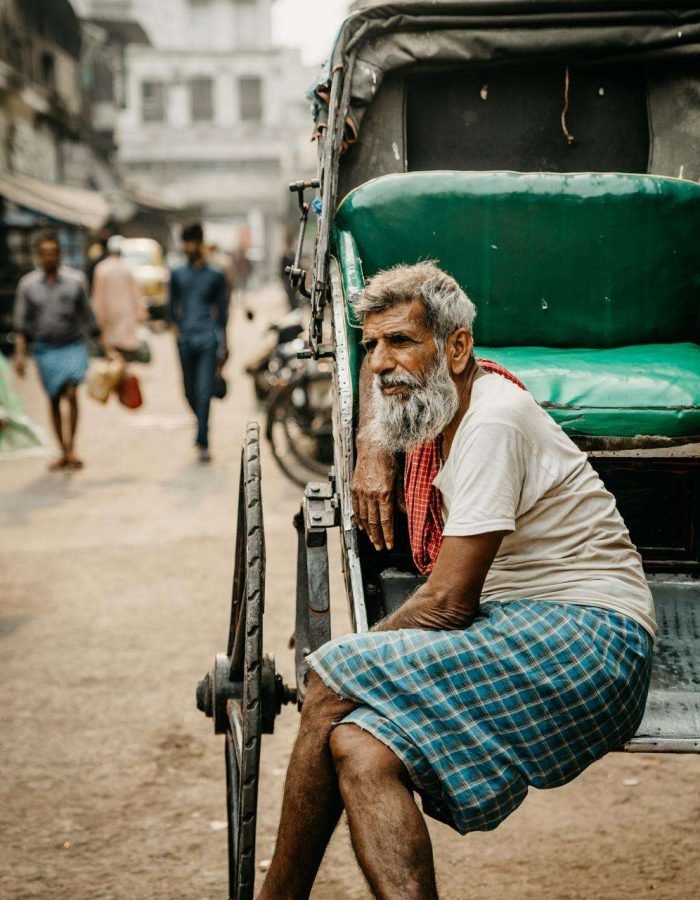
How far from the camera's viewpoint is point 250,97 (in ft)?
157

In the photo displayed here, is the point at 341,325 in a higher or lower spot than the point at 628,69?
lower

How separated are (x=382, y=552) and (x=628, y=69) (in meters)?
2.38

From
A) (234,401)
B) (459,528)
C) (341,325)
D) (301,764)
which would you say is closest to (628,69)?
(341,325)

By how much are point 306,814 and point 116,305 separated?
34.5 feet

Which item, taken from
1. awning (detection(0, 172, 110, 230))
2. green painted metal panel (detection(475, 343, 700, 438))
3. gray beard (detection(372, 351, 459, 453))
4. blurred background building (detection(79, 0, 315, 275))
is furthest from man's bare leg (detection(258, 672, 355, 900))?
blurred background building (detection(79, 0, 315, 275))

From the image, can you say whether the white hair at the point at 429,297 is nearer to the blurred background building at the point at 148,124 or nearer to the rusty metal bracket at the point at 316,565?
the rusty metal bracket at the point at 316,565

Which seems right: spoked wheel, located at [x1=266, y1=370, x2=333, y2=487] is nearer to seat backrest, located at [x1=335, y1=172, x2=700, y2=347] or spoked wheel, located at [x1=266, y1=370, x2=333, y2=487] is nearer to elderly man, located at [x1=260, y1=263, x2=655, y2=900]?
seat backrest, located at [x1=335, y1=172, x2=700, y2=347]

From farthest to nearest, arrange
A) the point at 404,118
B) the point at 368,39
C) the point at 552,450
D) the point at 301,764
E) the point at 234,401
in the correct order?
the point at 234,401
the point at 404,118
the point at 368,39
the point at 552,450
the point at 301,764

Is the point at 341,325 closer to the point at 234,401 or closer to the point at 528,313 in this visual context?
the point at 528,313

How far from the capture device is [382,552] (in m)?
2.88

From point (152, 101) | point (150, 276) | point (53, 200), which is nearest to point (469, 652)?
point (53, 200)

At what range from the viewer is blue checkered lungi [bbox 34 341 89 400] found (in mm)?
8438

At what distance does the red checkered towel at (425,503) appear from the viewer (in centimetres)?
243

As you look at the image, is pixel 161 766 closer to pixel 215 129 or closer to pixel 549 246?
pixel 549 246
